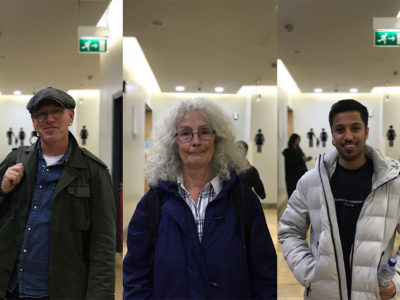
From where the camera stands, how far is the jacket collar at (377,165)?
1423 millimetres

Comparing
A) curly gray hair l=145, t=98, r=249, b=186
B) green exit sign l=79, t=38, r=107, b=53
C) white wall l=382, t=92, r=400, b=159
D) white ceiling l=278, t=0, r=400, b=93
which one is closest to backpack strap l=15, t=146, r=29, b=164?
curly gray hair l=145, t=98, r=249, b=186

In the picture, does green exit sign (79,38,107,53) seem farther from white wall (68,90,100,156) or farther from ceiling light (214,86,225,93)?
ceiling light (214,86,225,93)

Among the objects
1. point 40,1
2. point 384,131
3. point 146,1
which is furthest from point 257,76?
point 40,1

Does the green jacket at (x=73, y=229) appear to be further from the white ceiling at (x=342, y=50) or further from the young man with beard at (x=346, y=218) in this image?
the white ceiling at (x=342, y=50)

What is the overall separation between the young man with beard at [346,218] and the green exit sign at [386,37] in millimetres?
1357

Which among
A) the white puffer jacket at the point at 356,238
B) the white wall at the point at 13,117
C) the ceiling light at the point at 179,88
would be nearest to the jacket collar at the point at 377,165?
the white puffer jacket at the point at 356,238

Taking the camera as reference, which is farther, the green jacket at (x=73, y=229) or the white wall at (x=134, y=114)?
the white wall at (x=134, y=114)

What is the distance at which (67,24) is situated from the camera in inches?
109

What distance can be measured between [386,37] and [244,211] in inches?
81.1

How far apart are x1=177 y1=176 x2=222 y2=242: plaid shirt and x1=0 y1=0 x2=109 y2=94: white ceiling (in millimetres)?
1580

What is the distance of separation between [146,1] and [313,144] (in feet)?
5.19

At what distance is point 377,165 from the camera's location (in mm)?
1478

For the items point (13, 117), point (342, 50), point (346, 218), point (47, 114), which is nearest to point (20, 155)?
point (47, 114)

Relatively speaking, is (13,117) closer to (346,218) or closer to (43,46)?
(43,46)
